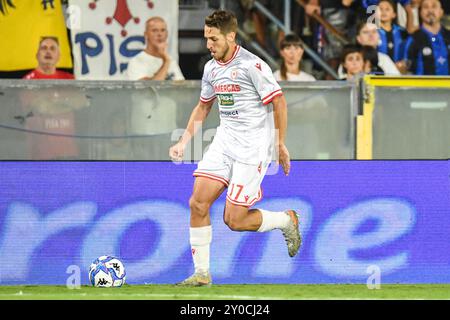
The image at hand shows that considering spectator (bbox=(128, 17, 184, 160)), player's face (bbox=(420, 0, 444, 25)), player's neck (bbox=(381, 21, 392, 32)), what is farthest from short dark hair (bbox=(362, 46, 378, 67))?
spectator (bbox=(128, 17, 184, 160))

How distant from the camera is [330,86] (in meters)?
11.6

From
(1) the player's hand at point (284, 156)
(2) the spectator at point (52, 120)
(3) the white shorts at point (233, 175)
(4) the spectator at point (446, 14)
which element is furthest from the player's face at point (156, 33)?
(1) the player's hand at point (284, 156)

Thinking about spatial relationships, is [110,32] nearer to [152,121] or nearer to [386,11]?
[152,121]

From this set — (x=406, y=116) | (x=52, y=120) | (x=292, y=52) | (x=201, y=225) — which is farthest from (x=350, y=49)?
(x=201, y=225)

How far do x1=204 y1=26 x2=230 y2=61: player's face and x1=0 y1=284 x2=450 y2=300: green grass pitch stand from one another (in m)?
1.83

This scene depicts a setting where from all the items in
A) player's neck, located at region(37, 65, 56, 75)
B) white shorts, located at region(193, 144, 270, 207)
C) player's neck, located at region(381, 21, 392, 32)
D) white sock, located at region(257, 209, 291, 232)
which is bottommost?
white sock, located at region(257, 209, 291, 232)

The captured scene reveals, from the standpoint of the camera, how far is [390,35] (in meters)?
14.2

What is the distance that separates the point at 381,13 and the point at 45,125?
14.6 ft

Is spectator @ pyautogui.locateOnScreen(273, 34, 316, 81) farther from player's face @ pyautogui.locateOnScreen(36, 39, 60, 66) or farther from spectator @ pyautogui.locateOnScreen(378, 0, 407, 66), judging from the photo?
player's face @ pyautogui.locateOnScreen(36, 39, 60, 66)

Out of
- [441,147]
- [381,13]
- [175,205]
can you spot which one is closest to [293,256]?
[175,205]

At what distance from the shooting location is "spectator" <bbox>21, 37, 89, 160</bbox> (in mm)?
11406

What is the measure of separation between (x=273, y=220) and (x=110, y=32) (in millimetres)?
4050

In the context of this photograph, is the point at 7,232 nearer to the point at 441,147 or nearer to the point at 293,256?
the point at 293,256

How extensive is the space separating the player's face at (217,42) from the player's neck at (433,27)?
498cm
